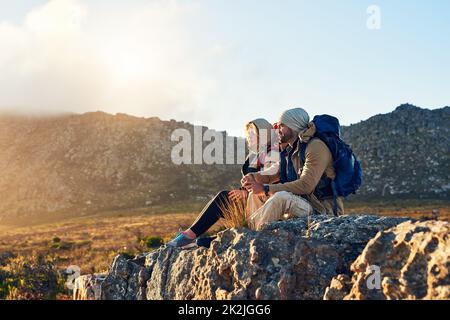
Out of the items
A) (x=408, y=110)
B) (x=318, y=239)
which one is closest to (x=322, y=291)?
(x=318, y=239)

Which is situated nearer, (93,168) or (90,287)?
(90,287)

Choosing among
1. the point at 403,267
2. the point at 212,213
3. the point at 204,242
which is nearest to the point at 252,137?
the point at 212,213

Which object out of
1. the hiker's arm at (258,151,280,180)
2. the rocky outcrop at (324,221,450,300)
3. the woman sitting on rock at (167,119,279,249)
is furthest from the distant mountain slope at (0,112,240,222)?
the rocky outcrop at (324,221,450,300)

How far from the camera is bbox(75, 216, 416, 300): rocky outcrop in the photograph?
17.1 feet

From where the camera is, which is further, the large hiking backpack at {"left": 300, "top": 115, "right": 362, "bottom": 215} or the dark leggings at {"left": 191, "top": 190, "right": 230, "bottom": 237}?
the dark leggings at {"left": 191, "top": 190, "right": 230, "bottom": 237}

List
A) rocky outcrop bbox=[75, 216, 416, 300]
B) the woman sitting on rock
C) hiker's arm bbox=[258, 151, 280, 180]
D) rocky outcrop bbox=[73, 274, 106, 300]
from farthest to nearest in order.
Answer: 1. hiker's arm bbox=[258, 151, 280, 180]
2. the woman sitting on rock
3. rocky outcrop bbox=[73, 274, 106, 300]
4. rocky outcrop bbox=[75, 216, 416, 300]

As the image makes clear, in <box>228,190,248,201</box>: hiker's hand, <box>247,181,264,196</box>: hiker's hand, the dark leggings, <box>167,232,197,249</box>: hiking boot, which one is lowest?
<box>167,232,197,249</box>: hiking boot

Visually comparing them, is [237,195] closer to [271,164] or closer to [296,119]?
[271,164]

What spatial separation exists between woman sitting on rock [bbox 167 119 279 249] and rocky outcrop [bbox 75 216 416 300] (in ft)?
1.57

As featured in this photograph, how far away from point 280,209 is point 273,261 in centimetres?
116

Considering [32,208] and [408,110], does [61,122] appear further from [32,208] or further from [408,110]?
[408,110]

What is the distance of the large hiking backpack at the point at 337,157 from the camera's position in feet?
21.9

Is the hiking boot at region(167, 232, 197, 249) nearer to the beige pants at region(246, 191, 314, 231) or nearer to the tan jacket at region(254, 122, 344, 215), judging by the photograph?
the beige pants at region(246, 191, 314, 231)

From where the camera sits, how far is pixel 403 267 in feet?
14.1
